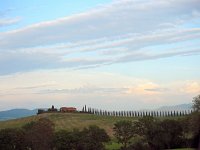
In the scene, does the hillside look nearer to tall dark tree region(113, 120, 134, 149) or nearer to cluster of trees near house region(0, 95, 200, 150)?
tall dark tree region(113, 120, 134, 149)

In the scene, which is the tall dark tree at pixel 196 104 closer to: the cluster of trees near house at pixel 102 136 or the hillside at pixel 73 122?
the cluster of trees near house at pixel 102 136

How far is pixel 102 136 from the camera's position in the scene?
183 feet

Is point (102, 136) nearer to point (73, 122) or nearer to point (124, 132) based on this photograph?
point (124, 132)

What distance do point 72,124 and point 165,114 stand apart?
32.1 metres

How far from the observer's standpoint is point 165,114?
111m

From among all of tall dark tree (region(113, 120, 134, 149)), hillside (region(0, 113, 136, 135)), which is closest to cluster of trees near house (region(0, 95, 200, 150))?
tall dark tree (region(113, 120, 134, 149))

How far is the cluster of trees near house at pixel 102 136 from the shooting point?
53.4 meters

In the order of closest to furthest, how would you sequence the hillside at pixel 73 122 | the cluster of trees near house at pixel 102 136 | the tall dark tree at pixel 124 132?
the cluster of trees near house at pixel 102 136 → the tall dark tree at pixel 124 132 → the hillside at pixel 73 122

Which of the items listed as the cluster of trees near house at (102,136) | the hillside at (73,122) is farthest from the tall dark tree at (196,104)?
the hillside at (73,122)

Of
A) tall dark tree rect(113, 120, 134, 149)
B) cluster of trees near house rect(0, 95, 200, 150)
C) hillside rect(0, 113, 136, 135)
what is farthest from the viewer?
hillside rect(0, 113, 136, 135)

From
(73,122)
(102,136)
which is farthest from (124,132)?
(73,122)

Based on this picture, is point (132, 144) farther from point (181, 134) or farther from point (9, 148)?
point (9, 148)

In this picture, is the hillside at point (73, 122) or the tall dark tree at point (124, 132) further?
the hillside at point (73, 122)

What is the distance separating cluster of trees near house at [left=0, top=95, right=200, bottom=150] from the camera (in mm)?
53438
